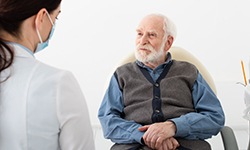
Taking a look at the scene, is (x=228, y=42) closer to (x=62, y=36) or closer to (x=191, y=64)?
(x=191, y=64)

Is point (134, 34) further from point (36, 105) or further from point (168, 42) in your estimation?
point (36, 105)

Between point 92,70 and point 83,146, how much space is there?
2145mm

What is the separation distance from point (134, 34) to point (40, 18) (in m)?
2.11

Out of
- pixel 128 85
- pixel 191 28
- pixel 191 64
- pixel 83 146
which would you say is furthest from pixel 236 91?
pixel 83 146

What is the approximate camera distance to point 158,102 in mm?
1994

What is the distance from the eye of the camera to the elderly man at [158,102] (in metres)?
1.90

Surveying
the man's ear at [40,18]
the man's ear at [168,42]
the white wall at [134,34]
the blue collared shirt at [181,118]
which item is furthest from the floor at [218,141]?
the man's ear at [40,18]

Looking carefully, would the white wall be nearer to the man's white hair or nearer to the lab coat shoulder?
the man's white hair

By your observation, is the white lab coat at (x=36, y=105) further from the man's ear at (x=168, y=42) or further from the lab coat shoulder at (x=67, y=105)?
the man's ear at (x=168, y=42)

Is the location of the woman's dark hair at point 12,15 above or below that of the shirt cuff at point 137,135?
above

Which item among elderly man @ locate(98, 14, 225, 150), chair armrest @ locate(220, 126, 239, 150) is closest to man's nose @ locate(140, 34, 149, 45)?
elderly man @ locate(98, 14, 225, 150)

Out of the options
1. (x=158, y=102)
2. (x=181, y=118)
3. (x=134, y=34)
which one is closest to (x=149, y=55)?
(x=158, y=102)

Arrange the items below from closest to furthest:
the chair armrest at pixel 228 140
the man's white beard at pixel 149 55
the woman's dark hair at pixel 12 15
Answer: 1. the woman's dark hair at pixel 12 15
2. the chair armrest at pixel 228 140
3. the man's white beard at pixel 149 55

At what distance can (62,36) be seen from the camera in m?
3.31
